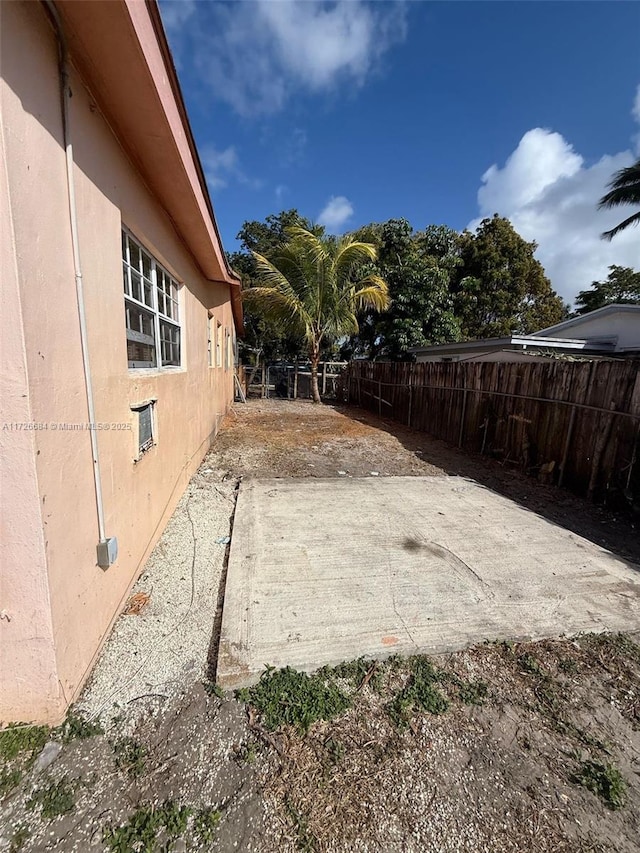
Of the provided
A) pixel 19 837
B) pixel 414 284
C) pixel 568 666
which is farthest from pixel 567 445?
pixel 414 284

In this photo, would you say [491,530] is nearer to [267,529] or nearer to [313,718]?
[267,529]

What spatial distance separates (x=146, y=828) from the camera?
1.31 metres

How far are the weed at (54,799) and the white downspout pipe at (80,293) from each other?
910mm

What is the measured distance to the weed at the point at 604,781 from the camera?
1492mm

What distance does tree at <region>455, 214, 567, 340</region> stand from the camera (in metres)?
19.0

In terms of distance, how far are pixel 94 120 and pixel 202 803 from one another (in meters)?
3.46

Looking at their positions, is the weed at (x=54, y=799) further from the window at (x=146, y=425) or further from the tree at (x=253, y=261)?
the tree at (x=253, y=261)

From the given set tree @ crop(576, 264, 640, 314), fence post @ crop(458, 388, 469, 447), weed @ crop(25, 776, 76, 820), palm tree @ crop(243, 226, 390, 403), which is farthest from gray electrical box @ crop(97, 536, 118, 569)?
tree @ crop(576, 264, 640, 314)

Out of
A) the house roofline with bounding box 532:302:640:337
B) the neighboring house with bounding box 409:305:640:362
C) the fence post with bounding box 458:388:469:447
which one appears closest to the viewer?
the fence post with bounding box 458:388:469:447

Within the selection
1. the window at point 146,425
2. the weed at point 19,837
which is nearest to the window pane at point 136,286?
the window at point 146,425

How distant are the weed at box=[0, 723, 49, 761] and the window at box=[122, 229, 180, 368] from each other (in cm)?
229

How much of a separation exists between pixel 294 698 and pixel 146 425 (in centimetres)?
230

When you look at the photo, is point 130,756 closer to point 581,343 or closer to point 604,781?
point 604,781

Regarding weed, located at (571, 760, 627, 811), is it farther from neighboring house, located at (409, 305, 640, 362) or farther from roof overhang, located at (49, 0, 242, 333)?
neighboring house, located at (409, 305, 640, 362)
